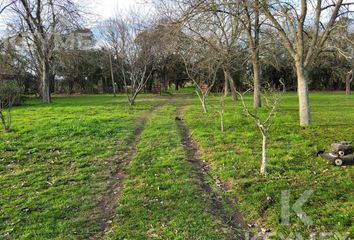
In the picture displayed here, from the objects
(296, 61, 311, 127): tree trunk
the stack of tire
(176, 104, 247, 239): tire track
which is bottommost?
(176, 104, 247, 239): tire track

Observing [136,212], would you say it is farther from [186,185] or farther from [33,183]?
[33,183]

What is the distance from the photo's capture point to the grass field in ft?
12.8

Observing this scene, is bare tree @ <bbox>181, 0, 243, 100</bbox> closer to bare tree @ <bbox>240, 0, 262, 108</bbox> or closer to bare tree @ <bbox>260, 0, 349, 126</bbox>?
bare tree @ <bbox>240, 0, 262, 108</bbox>

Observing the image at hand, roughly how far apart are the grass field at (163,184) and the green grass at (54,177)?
18 mm

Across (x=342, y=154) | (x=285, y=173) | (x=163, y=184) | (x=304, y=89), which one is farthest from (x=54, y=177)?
(x=304, y=89)

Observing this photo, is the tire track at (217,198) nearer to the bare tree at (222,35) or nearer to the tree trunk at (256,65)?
the bare tree at (222,35)

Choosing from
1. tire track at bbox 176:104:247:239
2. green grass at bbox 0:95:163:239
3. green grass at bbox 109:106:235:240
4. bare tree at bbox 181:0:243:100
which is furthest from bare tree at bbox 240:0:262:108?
green grass at bbox 109:106:235:240

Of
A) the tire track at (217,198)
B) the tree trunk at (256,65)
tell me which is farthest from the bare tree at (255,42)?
the tire track at (217,198)

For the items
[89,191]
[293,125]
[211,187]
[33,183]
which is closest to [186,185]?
[211,187]

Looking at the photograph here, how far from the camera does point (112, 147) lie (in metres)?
8.22

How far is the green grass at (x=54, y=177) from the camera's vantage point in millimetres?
4020

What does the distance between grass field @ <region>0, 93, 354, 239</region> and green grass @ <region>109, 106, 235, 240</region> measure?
1 cm

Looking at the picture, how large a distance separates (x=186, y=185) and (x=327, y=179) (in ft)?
8.20

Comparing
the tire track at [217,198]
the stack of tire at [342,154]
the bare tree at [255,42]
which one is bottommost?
the tire track at [217,198]
